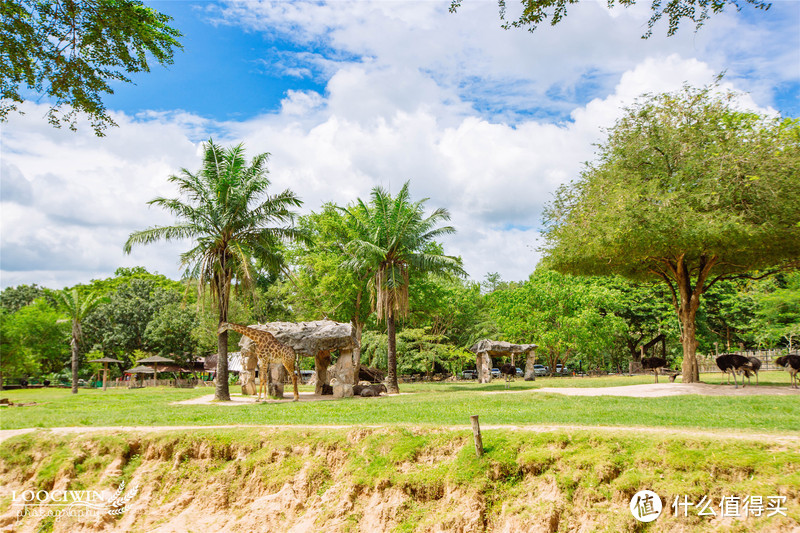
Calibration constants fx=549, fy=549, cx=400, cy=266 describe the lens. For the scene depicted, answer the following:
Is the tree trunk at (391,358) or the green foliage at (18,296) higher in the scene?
the green foliage at (18,296)

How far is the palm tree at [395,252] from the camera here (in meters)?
25.8

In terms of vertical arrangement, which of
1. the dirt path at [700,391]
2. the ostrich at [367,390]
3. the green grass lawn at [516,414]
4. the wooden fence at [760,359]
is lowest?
the wooden fence at [760,359]

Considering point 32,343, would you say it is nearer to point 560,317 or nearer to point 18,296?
point 18,296

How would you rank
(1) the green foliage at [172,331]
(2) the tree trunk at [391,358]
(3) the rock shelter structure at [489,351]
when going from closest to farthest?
(2) the tree trunk at [391,358] → (3) the rock shelter structure at [489,351] → (1) the green foliage at [172,331]

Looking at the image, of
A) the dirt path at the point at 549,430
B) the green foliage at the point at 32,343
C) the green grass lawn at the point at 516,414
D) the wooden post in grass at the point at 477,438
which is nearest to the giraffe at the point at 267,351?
the green grass lawn at the point at 516,414

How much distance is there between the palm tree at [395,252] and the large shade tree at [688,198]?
5841 mm

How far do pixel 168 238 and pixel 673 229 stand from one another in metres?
19.3

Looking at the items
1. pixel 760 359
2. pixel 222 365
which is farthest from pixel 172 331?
pixel 760 359

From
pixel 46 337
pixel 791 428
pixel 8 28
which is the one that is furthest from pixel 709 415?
pixel 46 337

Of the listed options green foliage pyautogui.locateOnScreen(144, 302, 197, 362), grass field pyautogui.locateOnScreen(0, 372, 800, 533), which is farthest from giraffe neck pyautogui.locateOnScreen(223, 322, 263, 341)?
green foliage pyautogui.locateOnScreen(144, 302, 197, 362)

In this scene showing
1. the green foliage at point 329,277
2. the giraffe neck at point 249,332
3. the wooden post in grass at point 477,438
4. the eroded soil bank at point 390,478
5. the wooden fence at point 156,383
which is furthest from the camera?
the wooden fence at point 156,383

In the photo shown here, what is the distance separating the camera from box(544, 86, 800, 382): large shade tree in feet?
61.2

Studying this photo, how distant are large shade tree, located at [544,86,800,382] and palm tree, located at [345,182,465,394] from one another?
5.84 metres

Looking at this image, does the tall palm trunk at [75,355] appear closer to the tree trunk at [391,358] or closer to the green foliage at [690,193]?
the tree trunk at [391,358]
